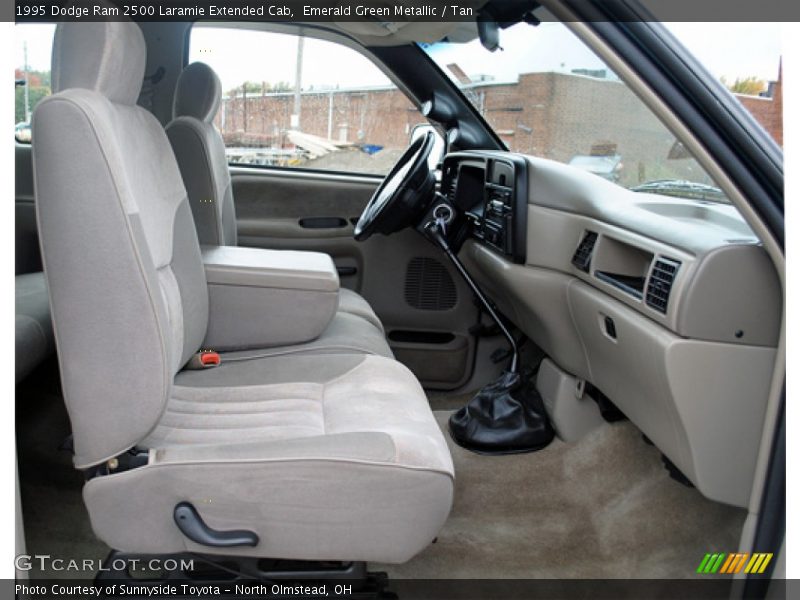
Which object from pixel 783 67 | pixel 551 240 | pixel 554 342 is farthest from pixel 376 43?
pixel 783 67

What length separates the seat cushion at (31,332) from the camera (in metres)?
1.83

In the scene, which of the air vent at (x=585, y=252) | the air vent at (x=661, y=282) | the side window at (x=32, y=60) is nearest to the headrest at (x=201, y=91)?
the side window at (x=32, y=60)

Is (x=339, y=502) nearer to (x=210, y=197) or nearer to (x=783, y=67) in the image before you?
(x=783, y=67)

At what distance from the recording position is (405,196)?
A: 2539 mm

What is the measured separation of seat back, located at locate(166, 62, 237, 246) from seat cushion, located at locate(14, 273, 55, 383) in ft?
1.77

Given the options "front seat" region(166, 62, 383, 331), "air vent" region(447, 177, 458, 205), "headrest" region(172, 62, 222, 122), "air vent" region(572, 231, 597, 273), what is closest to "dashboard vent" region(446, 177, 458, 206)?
"air vent" region(447, 177, 458, 205)

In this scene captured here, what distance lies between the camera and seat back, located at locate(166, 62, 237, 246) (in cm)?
248

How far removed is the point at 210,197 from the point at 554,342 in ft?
3.88

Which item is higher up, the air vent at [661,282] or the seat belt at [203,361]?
the air vent at [661,282]

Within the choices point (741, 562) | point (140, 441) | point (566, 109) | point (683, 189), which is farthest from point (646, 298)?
point (140, 441)

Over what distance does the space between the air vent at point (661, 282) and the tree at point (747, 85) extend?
36 centimetres

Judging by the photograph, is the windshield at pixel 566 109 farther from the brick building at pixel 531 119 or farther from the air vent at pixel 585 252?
the air vent at pixel 585 252

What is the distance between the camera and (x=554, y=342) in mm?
2387

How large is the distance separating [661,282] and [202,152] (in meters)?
1.51
